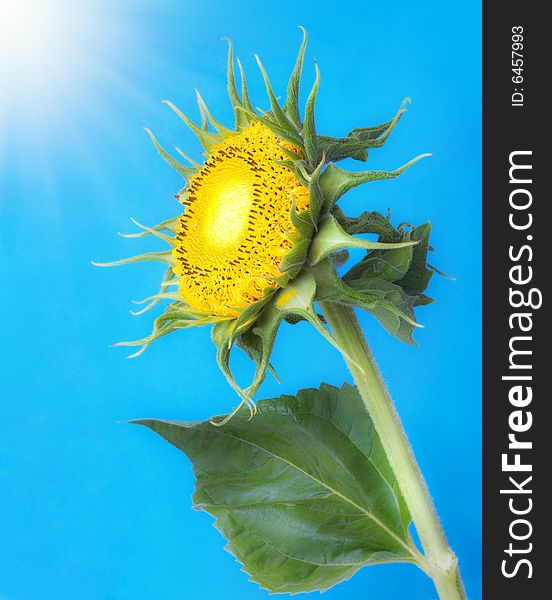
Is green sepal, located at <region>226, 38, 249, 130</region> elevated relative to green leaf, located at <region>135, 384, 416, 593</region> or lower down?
elevated

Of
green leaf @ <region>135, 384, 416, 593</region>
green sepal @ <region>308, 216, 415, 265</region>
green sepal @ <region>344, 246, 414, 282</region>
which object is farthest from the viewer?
green leaf @ <region>135, 384, 416, 593</region>

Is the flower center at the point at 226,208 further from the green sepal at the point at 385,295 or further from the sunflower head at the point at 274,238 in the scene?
the green sepal at the point at 385,295

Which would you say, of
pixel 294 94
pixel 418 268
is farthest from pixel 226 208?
pixel 418 268

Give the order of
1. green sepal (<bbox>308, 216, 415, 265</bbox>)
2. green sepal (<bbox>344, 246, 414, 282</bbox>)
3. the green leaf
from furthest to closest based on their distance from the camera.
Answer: the green leaf → green sepal (<bbox>344, 246, 414, 282</bbox>) → green sepal (<bbox>308, 216, 415, 265</bbox>)

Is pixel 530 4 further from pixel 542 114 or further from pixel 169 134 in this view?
pixel 169 134

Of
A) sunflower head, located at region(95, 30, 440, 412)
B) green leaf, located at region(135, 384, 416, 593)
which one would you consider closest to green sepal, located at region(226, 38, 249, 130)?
sunflower head, located at region(95, 30, 440, 412)

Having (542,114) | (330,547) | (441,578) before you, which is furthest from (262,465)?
(542,114)

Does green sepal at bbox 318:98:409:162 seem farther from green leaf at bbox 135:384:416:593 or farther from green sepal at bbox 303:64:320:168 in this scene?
green leaf at bbox 135:384:416:593
